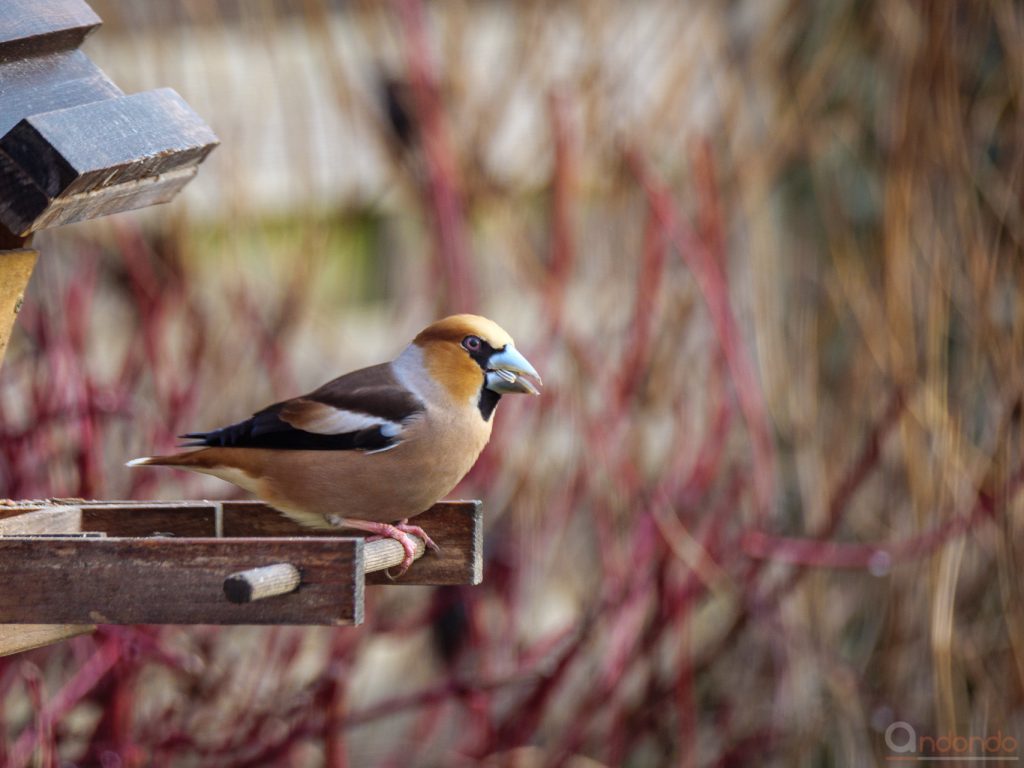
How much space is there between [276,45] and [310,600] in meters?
2.94

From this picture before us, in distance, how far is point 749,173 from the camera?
4254mm

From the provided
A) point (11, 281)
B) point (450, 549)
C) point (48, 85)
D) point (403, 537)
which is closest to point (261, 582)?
point (403, 537)

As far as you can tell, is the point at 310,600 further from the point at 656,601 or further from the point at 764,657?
the point at 764,657

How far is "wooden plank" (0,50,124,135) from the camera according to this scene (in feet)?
7.39

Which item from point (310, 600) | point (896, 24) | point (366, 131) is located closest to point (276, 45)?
point (366, 131)

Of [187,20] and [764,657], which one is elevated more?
[187,20]

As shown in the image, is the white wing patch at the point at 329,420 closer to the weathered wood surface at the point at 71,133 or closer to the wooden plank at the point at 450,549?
the wooden plank at the point at 450,549

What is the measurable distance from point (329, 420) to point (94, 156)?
0.59 m

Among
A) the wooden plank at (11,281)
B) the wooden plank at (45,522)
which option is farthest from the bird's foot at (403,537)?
the wooden plank at (11,281)

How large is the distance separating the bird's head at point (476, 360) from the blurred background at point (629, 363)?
3.53ft

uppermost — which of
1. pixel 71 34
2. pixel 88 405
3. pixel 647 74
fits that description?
pixel 647 74

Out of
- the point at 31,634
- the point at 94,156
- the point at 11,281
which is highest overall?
the point at 94,156

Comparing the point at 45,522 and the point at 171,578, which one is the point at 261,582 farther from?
the point at 45,522

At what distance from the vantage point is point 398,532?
230 centimetres
